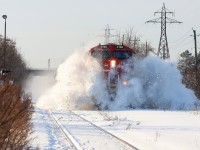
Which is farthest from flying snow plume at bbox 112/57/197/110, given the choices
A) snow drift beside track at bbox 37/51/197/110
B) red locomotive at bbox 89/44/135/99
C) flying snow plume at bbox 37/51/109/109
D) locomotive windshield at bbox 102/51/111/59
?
locomotive windshield at bbox 102/51/111/59

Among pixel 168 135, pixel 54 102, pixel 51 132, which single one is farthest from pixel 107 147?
pixel 54 102

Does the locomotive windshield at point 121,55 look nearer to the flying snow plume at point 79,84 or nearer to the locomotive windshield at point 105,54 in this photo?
the locomotive windshield at point 105,54

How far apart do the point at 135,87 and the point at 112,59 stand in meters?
2.25

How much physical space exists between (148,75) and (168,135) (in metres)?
14.9

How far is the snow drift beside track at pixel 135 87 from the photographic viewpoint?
97.1 ft

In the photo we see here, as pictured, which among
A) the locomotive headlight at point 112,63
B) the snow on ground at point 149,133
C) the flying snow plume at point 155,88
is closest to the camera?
the snow on ground at point 149,133

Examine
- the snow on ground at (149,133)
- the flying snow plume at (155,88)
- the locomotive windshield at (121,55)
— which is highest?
the locomotive windshield at (121,55)

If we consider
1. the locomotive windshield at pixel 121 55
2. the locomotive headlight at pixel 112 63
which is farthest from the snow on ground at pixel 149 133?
the locomotive windshield at pixel 121 55

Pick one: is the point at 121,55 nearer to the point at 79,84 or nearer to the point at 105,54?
the point at 105,54

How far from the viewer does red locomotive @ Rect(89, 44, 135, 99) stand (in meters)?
29.0

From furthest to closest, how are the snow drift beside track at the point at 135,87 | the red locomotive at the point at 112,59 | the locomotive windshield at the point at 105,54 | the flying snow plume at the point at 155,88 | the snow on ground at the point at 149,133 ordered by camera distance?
the flying snow plume at the point at 155,88, the snow drift beside track at the point at 135,87, the locomotive windshield at the point at 105,54, the red locomotive at the point at 112,59, the snow on ground at the point at 149,133

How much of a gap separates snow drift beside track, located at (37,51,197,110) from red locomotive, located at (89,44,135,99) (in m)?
0.45

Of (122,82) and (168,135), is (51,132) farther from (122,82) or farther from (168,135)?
(122,82)

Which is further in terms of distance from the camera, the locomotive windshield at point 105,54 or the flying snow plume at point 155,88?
the flying snow plume at point 155,88
